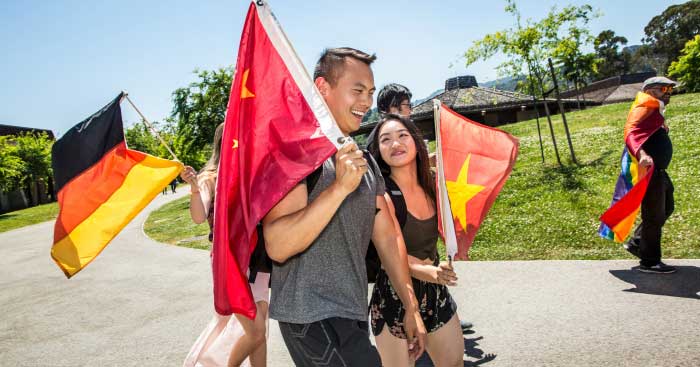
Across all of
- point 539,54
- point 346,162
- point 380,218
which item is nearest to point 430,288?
point 380,218

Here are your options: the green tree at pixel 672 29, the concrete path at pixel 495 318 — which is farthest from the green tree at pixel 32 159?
the green tree at pixel 672 29

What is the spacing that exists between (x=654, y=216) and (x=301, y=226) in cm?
531

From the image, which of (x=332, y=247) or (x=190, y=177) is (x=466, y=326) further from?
(x=332, y=247)

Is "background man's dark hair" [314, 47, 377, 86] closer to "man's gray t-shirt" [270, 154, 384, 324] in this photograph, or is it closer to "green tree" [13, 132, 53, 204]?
"man's gray t-shirt" [270, 154, 384, 324]

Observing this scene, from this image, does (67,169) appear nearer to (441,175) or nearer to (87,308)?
(441,175)

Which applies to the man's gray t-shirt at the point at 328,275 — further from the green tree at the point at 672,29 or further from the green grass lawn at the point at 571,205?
the green tree at the point at 672,29

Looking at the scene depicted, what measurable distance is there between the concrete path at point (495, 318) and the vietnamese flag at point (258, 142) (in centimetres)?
273

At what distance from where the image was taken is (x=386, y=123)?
3244 millimetres

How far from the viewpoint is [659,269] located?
18.4 feet

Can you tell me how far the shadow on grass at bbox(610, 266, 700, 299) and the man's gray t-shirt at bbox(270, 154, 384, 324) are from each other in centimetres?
437

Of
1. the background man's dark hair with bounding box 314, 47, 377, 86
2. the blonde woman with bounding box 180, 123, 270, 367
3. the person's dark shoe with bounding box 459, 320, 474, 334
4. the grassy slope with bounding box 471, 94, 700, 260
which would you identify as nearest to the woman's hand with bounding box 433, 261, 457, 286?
the background man's dark hair with bounding box 314, 47, 377, 86

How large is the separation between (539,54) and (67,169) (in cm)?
1275

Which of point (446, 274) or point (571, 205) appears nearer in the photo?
point (446, 274)

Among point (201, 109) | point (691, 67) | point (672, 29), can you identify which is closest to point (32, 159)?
point (201, 109)
